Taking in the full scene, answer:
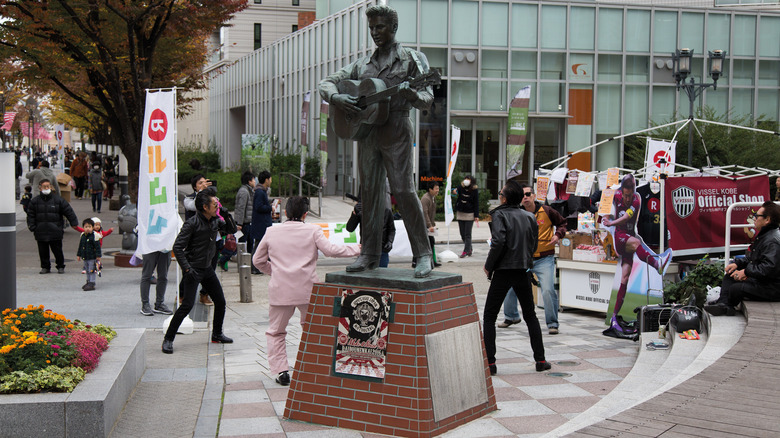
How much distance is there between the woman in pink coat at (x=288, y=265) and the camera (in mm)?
7203

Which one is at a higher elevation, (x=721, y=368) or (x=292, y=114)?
(x=292, y=114)

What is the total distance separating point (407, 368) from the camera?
5.88 meters

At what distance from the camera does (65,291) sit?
12.9 m

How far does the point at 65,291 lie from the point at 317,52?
23.2 m

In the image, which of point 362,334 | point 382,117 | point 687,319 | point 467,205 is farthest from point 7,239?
point 467,205

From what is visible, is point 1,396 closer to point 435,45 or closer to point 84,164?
point 435,45

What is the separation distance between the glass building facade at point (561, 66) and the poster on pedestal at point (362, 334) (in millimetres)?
21732

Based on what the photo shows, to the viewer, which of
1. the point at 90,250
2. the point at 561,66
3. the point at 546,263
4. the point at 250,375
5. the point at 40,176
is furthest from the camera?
the point at 561,66

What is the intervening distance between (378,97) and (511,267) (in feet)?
7.69

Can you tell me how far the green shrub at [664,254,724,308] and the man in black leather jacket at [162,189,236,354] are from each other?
209 inches

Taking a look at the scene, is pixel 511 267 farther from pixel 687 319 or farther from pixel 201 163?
pixel 201 163

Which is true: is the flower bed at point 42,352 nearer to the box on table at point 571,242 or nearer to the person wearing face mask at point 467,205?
the box on table at point 571,242

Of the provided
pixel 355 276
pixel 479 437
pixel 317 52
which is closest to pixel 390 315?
pixel 355 276

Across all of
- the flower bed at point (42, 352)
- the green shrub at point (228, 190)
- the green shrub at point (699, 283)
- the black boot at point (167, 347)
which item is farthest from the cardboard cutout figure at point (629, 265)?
the green shrub at point (228, 190)
